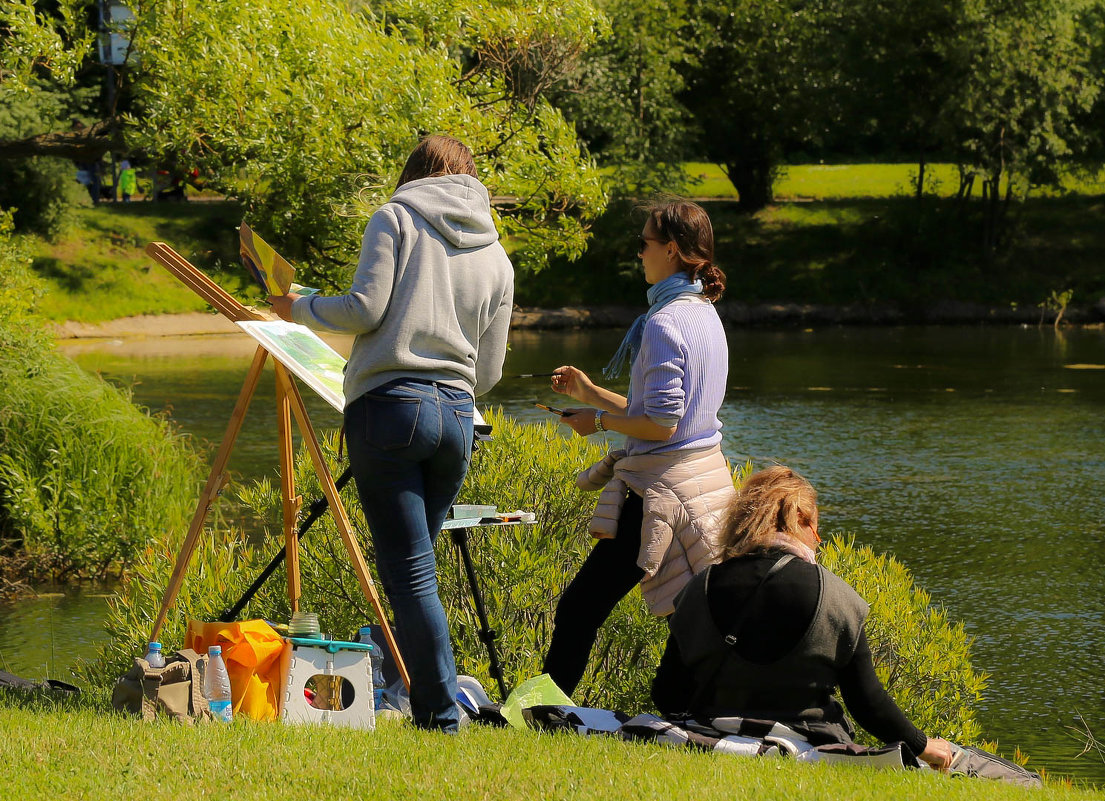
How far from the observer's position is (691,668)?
400 centimetres

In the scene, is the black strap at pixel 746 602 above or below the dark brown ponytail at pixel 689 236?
below

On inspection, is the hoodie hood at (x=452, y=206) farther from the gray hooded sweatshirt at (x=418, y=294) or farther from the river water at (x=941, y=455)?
the river water at (x=941, y=455)

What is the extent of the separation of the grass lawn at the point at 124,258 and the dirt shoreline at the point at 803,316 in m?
1.11

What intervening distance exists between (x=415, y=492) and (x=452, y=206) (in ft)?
2.85

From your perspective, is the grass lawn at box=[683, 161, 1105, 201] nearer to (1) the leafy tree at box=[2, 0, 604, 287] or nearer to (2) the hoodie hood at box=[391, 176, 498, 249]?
(1) the leafy tree at box=[2, 0, 604, 287]

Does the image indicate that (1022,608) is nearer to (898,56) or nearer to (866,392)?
(866,392)

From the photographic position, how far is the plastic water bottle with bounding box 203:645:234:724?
14.0 feet

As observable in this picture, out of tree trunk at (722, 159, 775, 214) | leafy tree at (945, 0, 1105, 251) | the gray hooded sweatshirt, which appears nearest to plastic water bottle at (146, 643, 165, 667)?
the gray hooded sweatshirt

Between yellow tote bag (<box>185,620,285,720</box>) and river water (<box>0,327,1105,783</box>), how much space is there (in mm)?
3480

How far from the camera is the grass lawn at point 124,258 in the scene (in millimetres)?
31906

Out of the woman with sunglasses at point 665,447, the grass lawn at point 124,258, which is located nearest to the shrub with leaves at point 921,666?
the woman with sunglasses at point 665,447

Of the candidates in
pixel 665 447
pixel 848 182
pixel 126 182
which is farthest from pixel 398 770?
pixel 848 182

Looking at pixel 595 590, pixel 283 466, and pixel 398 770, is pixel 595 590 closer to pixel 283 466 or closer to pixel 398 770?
pixel 398 770

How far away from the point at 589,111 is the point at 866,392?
60.5 feet
